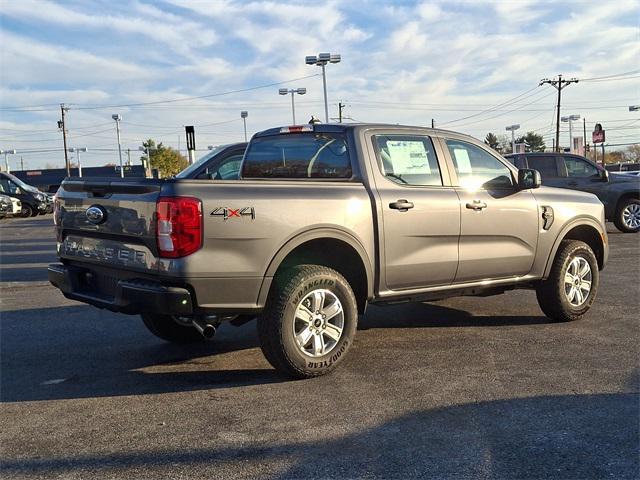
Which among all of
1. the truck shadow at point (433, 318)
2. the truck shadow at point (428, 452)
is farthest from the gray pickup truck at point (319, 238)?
the truck shadow at point (428, 452)

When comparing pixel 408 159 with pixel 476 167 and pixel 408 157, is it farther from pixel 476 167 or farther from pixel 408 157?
pixel 476 167

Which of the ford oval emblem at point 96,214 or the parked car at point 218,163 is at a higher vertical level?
the parked car at point 218,163

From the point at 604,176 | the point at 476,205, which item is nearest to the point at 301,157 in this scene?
the point at 476,205

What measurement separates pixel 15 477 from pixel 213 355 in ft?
7.55

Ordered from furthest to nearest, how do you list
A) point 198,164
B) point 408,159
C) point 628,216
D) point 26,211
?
point 26,211, point 628,216, point 198,164, point 408,159

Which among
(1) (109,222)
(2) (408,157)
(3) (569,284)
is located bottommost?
(3) (569,284)

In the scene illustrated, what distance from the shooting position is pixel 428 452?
3.29 m

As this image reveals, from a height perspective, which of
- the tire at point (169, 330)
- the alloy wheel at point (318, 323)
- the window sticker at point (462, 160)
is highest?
the window sticker at point (462, 160)

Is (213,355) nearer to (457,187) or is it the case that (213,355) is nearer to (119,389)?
(119,389)

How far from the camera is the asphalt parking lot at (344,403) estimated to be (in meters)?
3.20

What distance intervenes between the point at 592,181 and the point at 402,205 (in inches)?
412

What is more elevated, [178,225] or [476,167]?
[476,167]

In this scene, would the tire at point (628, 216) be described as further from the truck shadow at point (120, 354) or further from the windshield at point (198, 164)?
the windshield at point (198, 164)

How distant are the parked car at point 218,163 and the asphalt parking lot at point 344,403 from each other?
1985mm
